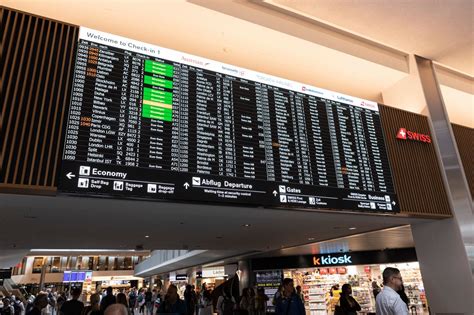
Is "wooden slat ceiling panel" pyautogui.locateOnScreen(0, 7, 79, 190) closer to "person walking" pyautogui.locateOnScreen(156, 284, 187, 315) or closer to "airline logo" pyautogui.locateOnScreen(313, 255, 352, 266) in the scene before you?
"person walking" pyautogui.locateOnScreen(156, 284, 187, 315)

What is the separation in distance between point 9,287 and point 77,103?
3081 centimetres

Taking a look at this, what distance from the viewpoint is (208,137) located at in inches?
179

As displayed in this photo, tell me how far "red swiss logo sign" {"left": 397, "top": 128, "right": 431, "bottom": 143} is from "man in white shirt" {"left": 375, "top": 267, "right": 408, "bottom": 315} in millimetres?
3133

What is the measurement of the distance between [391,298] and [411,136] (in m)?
3.72

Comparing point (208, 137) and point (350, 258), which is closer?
point (208, 137)

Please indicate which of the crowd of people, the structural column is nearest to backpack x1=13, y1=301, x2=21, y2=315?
the crowd of people

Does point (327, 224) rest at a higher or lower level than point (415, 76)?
lower

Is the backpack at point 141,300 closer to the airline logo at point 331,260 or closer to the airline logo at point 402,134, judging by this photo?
the airline logo at point 331,260

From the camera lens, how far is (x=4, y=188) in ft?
11.0

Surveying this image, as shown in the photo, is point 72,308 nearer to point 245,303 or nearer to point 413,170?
point 245,303

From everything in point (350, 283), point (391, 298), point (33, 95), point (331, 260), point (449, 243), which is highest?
point (33, 95)

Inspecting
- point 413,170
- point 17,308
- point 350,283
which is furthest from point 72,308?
point 17,308

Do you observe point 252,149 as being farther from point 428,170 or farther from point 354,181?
point 428,170

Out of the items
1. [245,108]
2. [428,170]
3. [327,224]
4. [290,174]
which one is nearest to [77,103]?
[245,108]
